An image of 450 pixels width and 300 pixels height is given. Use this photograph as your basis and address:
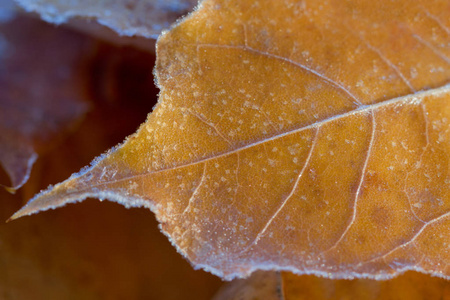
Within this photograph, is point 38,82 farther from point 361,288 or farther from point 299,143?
point 361,288

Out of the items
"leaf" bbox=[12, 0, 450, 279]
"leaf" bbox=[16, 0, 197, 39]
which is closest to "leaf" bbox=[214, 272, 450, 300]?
"leaf" bbox=[12, 0, 450, 279]

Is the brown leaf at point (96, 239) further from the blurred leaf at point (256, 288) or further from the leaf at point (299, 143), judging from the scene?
the leaf at point (299, 143)

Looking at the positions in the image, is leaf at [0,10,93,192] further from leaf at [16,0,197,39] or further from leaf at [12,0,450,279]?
leaf at [12,0,450,279]

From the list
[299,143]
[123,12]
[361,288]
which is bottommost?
[361,288]

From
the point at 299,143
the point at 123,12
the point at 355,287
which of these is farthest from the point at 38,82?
the point at 355,287

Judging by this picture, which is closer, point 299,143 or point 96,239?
point 299,143

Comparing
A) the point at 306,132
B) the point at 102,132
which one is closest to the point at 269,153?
the point at 306,132
